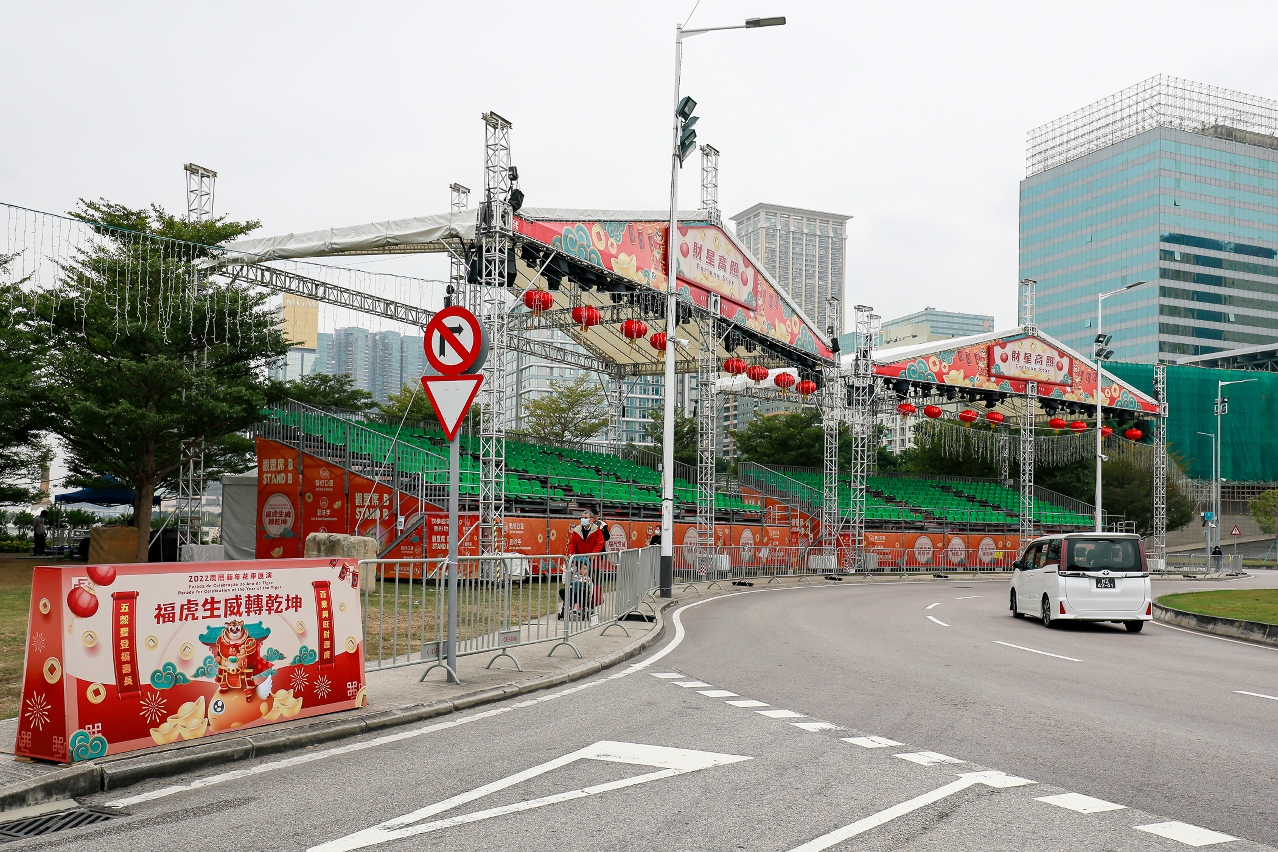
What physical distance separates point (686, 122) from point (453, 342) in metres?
15.7

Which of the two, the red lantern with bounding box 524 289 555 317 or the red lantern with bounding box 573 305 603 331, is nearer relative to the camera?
the red lantern with bounding box 524 289 555 317

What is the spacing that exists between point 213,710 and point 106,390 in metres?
24.9

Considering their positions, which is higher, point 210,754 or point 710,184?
point 710,184

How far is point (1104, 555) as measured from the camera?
18375 millimetres

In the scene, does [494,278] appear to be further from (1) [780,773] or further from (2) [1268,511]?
(2) [1268,511]

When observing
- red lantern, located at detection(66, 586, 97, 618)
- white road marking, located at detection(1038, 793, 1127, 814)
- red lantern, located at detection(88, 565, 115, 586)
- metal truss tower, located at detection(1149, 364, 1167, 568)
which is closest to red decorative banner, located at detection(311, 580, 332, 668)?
red lantern, located at detection(88, 565, 115, 586)

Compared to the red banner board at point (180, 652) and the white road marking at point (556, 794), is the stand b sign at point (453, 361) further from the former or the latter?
the white road marking at point (556, 794)

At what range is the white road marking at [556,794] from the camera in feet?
16.8

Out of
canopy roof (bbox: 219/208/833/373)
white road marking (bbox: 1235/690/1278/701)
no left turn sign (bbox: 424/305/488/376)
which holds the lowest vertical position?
white road marking (bbox: 1235/690/1278/701)

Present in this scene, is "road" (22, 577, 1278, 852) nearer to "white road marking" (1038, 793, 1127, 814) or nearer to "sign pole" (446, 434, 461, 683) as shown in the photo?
"white road marking" (1038, 793, 1127, 814)

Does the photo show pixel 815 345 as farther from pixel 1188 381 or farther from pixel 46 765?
pixel 1188 381

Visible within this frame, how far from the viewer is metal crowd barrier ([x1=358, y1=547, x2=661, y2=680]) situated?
1032 centimetres

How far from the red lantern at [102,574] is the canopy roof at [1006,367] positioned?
3486 cm

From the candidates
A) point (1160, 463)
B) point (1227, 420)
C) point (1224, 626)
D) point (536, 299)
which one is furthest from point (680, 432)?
point (1224, 626)
